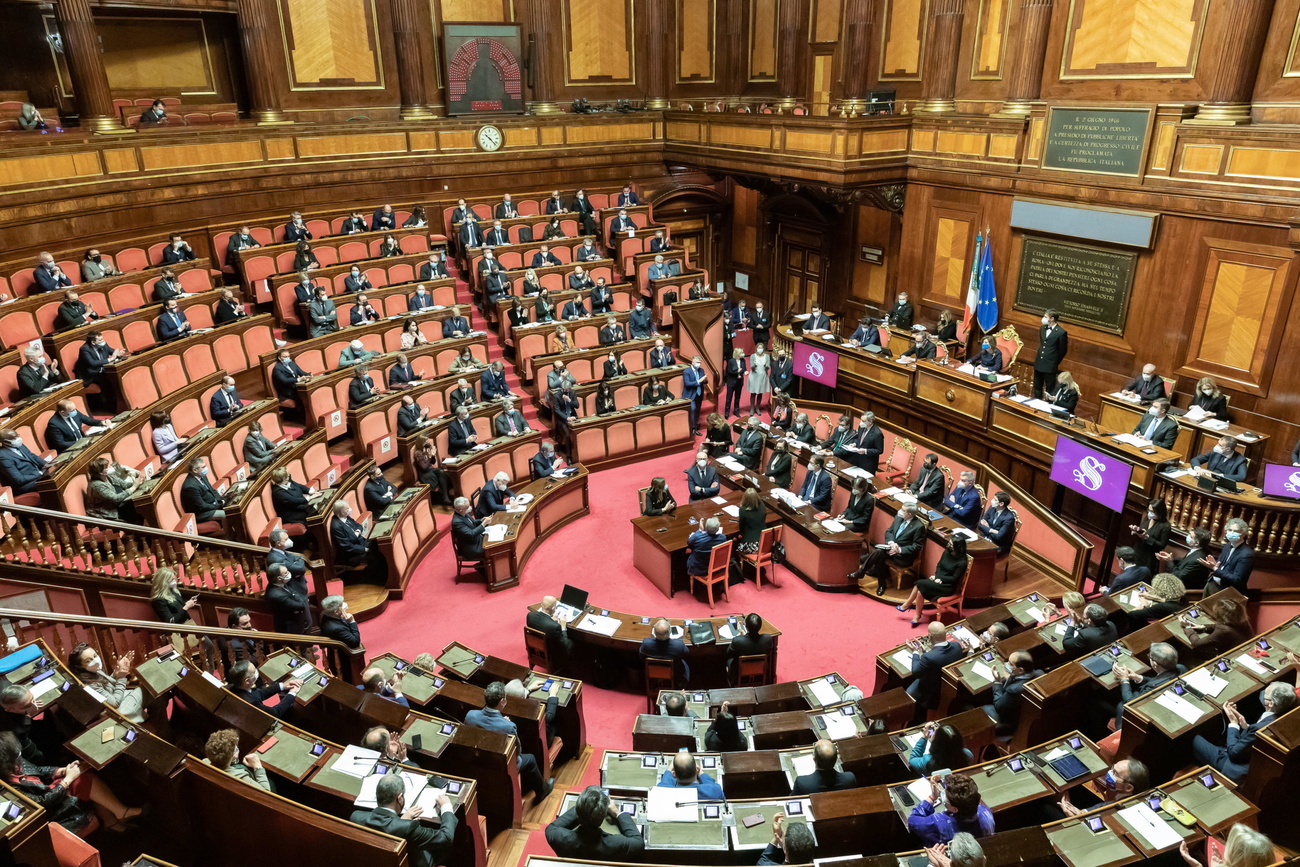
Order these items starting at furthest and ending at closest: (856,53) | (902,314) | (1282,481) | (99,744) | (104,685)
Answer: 1. (856,53)
2. (902,314)
3. (1282,481)
4. (104,685)
5. (99,744)

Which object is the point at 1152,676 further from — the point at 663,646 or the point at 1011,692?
the point at 663,646

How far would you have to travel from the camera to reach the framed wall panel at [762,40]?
650 inches

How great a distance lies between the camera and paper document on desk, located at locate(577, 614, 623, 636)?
6.98 meters

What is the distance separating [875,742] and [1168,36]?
980 centimetres

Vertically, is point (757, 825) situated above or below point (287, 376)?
below

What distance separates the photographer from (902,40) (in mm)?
14312

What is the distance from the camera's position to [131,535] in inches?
258

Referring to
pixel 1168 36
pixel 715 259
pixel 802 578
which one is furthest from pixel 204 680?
pixel 715 259

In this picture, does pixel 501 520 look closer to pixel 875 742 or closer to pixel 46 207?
pixel 875 742

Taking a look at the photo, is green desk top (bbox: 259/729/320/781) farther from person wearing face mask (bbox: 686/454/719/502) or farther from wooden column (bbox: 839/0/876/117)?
wooden column (bbox: 839/0/876/117)

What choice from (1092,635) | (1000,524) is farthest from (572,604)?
(1000,524)

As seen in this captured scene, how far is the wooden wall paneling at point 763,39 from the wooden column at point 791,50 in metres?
0.20

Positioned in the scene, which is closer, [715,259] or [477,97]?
[477,97]

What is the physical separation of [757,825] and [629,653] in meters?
2.62
